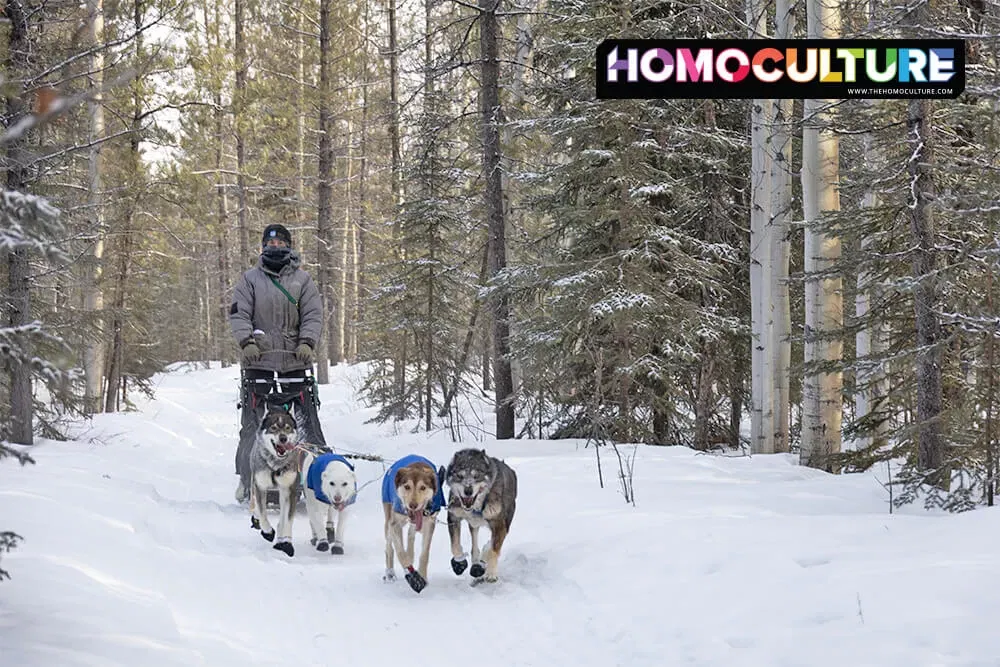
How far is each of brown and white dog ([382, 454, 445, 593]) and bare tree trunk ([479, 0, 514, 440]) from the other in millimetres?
7159

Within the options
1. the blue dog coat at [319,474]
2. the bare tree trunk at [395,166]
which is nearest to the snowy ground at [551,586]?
the blue dog coat at [319,474]

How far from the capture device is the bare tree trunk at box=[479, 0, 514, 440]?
13.9 metres

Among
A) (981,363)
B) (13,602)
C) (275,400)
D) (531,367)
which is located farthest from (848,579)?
(531,367)

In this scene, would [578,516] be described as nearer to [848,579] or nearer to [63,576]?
[848,579]

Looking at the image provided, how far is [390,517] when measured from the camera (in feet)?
21.6

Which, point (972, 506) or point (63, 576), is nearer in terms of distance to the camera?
point (63, 576)

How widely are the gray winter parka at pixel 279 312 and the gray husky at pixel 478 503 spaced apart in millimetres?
3110

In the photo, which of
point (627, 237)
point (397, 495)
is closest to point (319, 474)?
point (397, 495)

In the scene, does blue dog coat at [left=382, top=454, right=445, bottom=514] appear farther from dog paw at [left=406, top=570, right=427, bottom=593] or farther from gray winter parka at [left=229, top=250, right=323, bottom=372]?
gray winter parka at [left=229, top=250, right=323, bottom=372]

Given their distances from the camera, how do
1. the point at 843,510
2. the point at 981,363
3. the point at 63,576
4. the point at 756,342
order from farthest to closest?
1. the point at 756,342
2. the point at 843,510
3. the point at 981,363
4. the point at 63,576

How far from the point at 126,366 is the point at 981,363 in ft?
65.7

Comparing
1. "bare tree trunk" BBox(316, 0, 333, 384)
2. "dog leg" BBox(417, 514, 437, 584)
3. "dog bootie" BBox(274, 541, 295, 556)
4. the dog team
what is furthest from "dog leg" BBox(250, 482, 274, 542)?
"bare tree trunk" BBox(316, 0, 333, 384)

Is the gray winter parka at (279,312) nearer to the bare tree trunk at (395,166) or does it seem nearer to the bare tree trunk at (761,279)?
the bare tree trunk at (395,166)

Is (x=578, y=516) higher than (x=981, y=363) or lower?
lower
